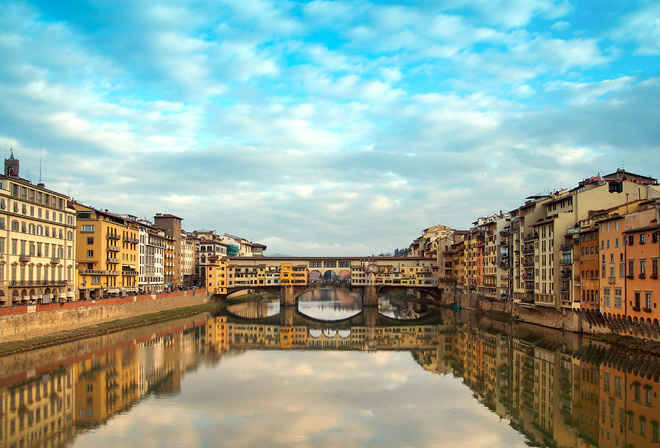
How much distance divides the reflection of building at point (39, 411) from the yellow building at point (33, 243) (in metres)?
13.7

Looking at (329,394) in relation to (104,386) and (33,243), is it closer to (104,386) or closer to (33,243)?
(104,386)

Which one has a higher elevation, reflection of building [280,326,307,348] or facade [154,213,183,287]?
facade [154,213,183,287]

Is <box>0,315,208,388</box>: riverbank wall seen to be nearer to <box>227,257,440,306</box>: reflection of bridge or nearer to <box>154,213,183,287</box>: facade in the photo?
<box>154,213,183,287</box>: facade

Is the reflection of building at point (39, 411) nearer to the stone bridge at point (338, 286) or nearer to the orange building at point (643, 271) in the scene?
the orange building at point (643, 271)

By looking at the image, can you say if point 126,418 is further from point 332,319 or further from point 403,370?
point 332,319

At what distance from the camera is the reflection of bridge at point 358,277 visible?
8325 cm

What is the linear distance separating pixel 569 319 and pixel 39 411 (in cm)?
3767

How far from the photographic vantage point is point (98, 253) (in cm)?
5441

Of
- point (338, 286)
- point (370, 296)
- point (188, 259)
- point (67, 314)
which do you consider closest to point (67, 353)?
point (67, 314)

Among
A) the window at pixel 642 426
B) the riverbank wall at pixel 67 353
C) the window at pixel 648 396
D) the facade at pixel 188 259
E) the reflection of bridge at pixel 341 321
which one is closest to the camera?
the window at pixel 642 426

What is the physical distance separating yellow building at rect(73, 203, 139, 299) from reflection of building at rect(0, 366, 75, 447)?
25.3 m

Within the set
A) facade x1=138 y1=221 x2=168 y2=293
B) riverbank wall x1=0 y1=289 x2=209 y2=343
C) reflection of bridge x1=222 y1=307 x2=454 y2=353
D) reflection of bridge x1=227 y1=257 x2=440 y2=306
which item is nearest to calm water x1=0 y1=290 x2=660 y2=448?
reflection of bridge x1=222 y1=307 x2=454 y2=353

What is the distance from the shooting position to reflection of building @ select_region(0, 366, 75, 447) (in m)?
19.9

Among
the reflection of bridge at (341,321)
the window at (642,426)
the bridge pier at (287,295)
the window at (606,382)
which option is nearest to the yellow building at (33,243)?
the reflection of bridge at (341,321)
